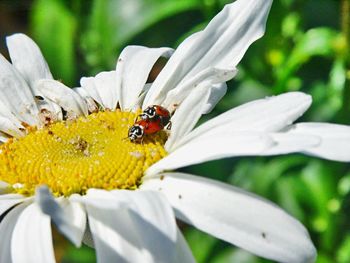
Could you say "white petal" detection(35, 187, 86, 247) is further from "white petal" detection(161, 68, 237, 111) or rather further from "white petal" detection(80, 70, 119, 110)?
"white petal" detection(80, 70, 119, 110)

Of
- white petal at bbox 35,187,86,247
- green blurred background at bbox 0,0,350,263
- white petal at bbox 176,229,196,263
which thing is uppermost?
white petal at bbox 35,187,86,247

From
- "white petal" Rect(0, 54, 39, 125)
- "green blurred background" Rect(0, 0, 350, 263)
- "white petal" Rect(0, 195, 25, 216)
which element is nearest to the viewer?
"white petal" Rect(0, 195, 25, 216)

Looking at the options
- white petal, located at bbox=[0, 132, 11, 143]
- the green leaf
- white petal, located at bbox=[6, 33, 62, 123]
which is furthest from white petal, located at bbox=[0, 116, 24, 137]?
the green leaf

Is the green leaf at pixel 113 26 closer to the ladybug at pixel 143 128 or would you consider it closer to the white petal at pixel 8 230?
the ladybug at pixel 143 128

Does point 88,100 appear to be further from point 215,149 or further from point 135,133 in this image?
point 215,149

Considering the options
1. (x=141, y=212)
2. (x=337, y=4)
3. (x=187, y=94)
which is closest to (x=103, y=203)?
(x=141, y=212)

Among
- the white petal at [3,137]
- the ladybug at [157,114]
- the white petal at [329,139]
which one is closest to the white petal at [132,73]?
the ladybug at [157,114]
